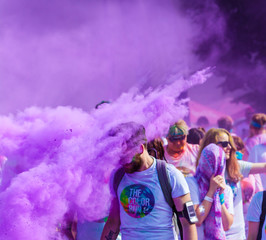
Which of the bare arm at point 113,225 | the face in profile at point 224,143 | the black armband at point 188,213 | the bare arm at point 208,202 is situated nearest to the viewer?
the black armband at point 188,213

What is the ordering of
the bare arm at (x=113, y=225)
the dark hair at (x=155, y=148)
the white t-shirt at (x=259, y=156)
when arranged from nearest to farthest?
the bare arm at (x=113, y=225)
the dark hair at (x=155, y=148)
the white t-shirt at (x=259, y=156)

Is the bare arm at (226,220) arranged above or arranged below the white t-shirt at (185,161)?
below

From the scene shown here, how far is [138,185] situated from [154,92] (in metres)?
0.60

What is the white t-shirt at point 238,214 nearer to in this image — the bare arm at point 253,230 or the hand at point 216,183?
the hand at point 216,183

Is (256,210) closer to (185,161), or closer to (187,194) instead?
(187,194)

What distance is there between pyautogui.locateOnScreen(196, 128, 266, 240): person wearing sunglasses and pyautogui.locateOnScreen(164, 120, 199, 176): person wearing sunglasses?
0.44m

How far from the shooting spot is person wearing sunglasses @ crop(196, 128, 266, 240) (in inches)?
122

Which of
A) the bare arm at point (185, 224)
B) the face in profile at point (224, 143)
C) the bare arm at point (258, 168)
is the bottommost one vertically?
the bare arm at point (185, 224)

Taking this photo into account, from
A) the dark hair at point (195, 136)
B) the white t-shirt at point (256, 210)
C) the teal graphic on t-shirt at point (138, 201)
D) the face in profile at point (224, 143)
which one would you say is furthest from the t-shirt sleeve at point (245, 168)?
the teal graphic on t-shirt at point (138, 201)

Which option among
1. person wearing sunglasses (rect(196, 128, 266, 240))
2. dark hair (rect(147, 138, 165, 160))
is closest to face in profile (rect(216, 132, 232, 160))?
person wearing sunglasses (rect(196, 128, 266, 240))

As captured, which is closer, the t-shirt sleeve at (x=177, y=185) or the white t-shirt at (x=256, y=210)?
the t-shirt sleeve at (x=177, y=185)

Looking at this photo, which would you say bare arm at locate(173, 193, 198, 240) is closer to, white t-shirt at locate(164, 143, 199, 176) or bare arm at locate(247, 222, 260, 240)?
bare arm at locate(247, 222, 260, 240)

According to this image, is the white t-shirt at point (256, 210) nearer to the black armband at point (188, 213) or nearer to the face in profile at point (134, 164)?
the black armband at point (188, 213)

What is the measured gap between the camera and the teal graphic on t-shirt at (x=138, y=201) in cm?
236
